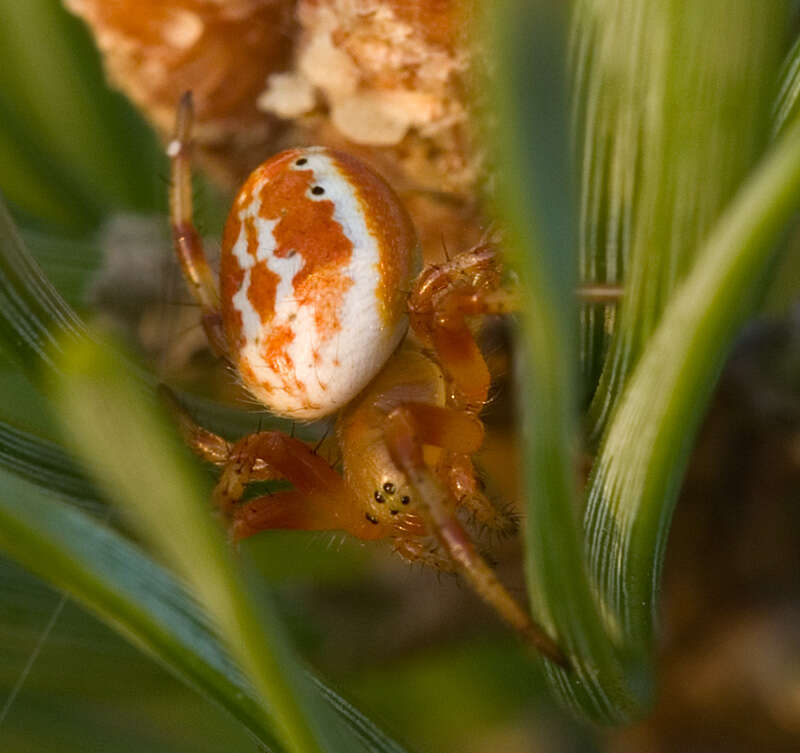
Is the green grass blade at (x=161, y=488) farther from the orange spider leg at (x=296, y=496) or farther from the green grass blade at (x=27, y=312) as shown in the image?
the orange spider leg at (x=296, y=496)

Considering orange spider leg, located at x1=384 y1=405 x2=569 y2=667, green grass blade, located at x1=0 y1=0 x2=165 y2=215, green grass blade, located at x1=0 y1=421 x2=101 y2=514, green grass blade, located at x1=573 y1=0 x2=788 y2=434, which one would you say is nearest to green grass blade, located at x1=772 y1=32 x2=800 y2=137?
green grass blade, located at x1=573 y1=0 x2=788 y2=434

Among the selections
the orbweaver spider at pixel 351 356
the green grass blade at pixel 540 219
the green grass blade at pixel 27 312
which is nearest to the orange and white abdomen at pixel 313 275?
the orbweaver spider at pixel 351 356

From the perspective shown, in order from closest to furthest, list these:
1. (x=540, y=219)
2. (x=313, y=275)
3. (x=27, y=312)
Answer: (x=540, y=219) → (x=27, y=312) → (x=313, y=275)

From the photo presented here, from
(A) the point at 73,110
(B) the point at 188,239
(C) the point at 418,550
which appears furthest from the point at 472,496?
(A) the point at 73,110

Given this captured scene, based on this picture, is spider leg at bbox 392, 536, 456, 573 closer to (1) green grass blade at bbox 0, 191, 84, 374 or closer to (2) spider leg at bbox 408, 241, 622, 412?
(2) spider leg at bbox 408, 241, 622, 412

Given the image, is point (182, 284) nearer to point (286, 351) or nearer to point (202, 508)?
point (286, 351)

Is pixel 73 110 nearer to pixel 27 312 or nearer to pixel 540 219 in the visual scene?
pixel 27 312

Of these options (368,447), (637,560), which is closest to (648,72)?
(637,560)
